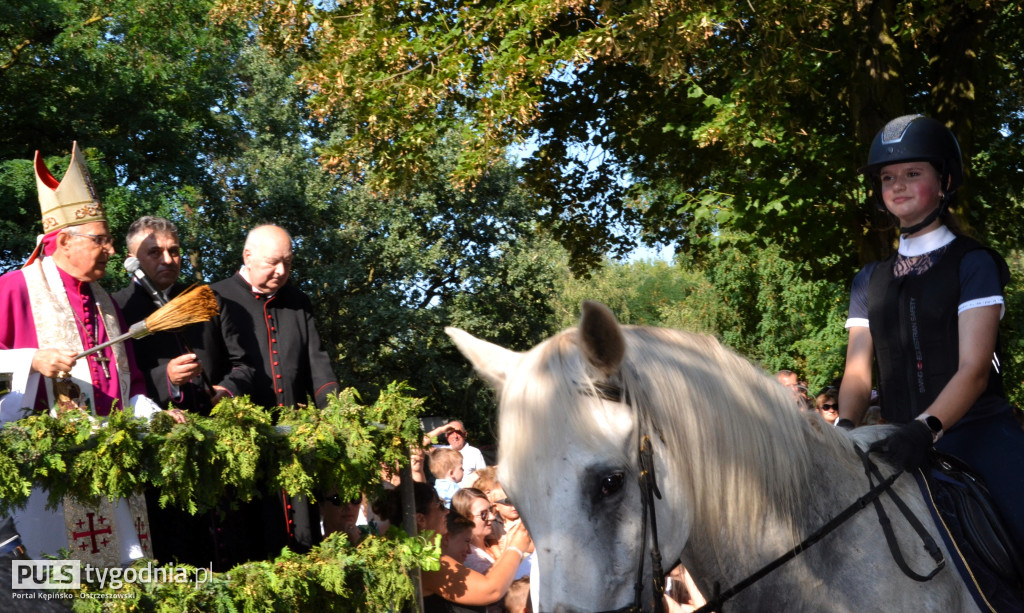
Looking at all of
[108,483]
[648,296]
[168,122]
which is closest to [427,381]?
[168,122]

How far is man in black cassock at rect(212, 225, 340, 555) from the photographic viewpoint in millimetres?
6004

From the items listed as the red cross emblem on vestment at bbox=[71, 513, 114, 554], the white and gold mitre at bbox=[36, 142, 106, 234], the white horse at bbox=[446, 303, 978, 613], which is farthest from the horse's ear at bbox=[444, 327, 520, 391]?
the white and gold mitre at bbox=[36, 142, 106, 234]

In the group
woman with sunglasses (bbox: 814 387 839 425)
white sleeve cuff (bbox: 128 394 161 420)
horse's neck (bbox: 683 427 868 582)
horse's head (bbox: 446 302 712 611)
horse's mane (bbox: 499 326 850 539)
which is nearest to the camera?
horse's head (bbox: 446 302 712 611)

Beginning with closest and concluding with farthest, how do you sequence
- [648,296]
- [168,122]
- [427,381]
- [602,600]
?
[602,600] < [168,122] < [427,381] < [648,296]

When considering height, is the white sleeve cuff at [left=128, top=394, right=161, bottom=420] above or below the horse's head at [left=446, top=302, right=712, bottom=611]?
above

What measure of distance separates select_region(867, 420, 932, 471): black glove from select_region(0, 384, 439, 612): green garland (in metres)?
2.35

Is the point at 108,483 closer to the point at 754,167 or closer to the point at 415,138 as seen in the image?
the point at 415,138

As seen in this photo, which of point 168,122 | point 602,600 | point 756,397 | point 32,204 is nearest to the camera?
point 602,600

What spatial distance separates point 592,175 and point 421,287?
1624 centimetres

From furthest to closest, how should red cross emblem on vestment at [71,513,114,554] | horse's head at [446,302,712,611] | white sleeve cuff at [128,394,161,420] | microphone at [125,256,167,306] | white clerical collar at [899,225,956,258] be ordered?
microphone at [125,256,167,306], white sleeve cuff at [128,394,161,420], red cross emblem on vestment at [71,513,114,554], white clerical collar at [899,225,956,258], horse's head at [446,302,712,611]

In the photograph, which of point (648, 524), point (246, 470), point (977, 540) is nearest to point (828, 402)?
point (977, 540)

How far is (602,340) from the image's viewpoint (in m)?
2.70

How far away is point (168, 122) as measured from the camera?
1980cm

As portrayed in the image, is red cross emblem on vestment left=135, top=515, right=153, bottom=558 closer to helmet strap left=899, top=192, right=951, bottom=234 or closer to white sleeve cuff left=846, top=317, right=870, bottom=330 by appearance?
white sleeve cuff left=846, top=317, right=870, bottom=330
